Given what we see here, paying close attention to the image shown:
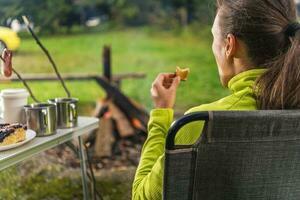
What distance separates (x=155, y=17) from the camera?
320 centimetres

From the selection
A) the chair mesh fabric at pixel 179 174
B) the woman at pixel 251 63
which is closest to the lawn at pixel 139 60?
the woman at pixel 251 63

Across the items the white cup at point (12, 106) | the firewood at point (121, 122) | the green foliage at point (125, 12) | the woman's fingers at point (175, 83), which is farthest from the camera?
the firewood at point (121, 122)

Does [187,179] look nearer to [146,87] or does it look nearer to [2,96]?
[2,96]

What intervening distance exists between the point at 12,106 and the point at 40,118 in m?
0.12

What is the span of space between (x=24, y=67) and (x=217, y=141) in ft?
7.45

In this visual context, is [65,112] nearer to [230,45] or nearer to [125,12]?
[230,45]

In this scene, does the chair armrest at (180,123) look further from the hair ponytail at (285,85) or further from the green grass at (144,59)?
the green grass at (144,59)

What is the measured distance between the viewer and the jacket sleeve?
95 centimetres

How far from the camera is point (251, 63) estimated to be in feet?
3.32

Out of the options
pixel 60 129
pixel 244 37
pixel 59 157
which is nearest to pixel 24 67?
pixel 59 157

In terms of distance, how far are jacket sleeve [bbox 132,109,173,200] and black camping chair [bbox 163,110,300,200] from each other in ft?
0.26

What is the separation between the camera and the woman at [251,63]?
0.93m

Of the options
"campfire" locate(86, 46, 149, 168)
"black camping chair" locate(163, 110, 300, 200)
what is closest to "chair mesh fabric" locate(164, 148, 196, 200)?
"black camping chair" locate(163, 110, 300, 200)

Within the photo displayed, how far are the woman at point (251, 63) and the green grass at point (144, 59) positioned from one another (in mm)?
2082
